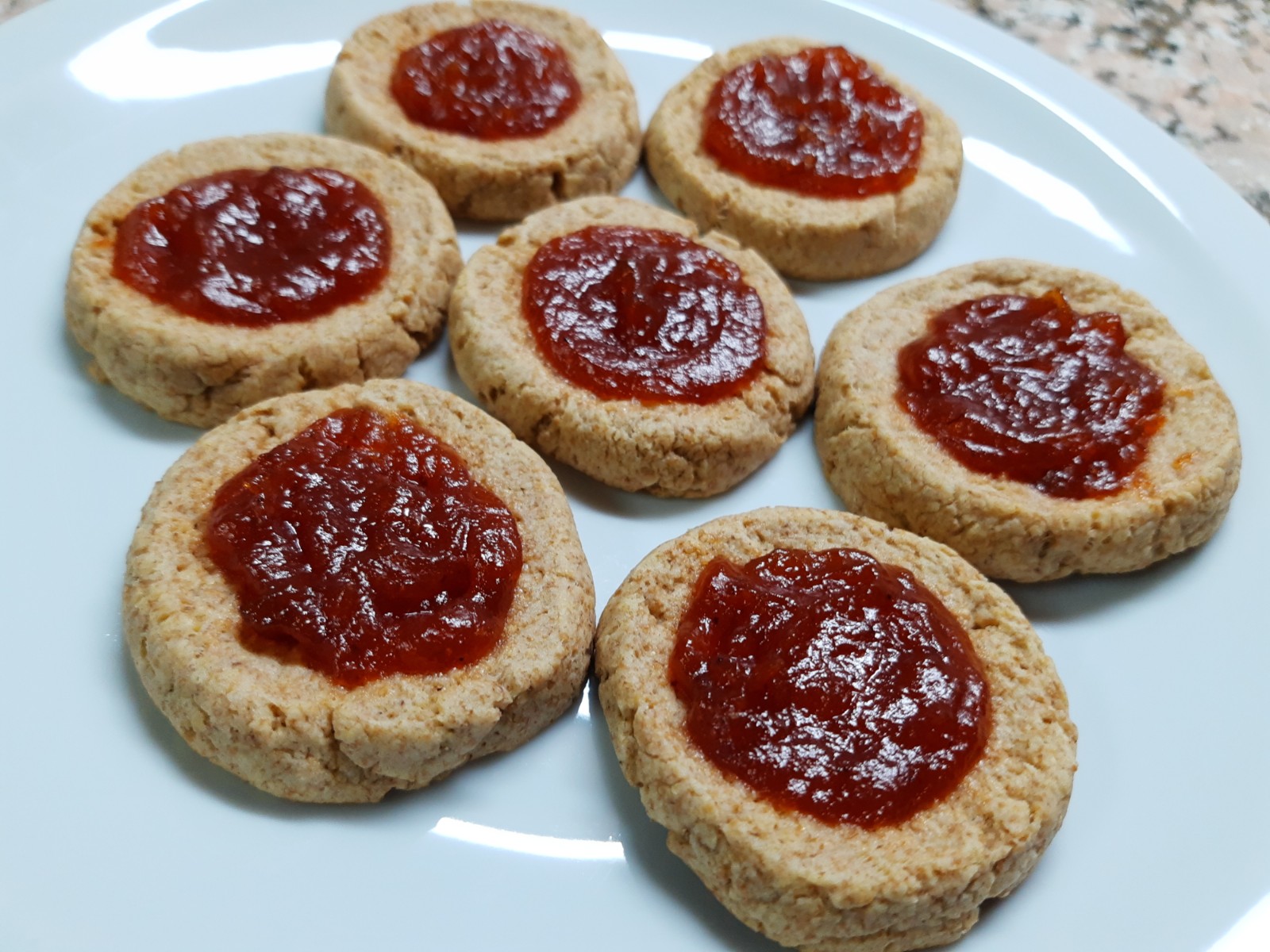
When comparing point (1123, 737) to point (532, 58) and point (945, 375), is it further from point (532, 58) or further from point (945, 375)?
point (532, 58)

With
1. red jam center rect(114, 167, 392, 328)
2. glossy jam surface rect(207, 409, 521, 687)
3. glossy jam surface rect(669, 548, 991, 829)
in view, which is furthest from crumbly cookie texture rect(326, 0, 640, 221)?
glossy jam surface rect(669, 548, 991, 829)

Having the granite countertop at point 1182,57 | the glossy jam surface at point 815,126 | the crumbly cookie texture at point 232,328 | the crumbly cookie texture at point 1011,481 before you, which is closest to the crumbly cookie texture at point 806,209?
the glossy jam surface at point 815,126

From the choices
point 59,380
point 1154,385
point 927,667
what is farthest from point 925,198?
point 59,380

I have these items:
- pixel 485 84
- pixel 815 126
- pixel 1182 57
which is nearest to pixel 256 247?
pixel 485 84

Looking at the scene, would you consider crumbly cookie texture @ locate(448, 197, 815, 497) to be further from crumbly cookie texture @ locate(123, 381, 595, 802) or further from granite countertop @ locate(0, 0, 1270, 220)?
granite countertop @ locate(0, 0, 1270, 220)

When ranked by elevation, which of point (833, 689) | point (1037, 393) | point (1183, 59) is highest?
point (1183, 59)

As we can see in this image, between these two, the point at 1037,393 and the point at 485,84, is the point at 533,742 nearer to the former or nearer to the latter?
the point at 1037,393

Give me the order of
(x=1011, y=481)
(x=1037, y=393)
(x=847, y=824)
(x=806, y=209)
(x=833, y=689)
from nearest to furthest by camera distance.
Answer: (x=847, y=824), (x=833, y=689), (x=1011, y=481), (x=1037, y=393), (x=806, y=209)

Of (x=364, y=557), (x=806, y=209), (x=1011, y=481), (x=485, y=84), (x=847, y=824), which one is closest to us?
(x=847, y=824)
